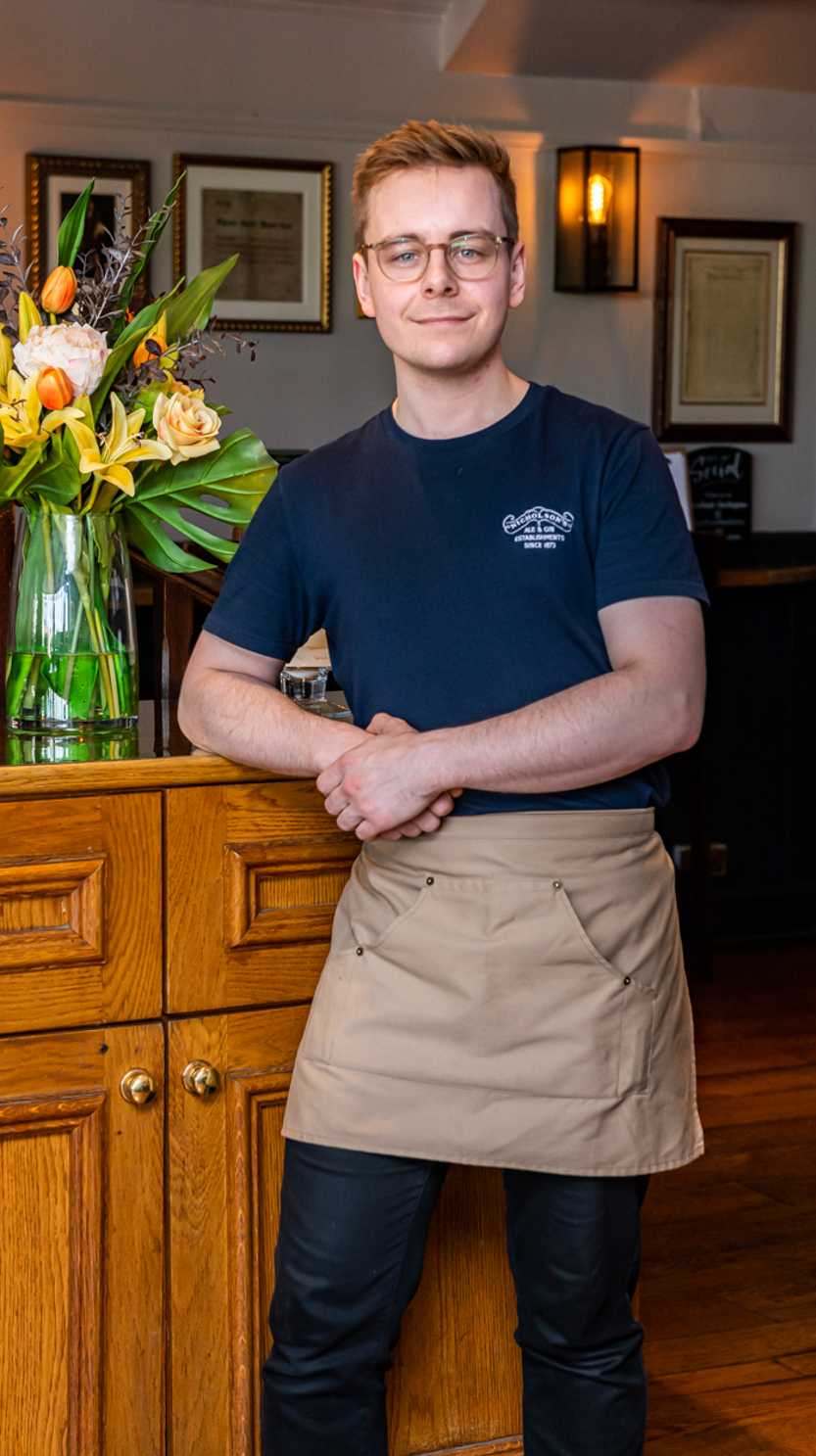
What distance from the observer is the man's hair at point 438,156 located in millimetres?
1749

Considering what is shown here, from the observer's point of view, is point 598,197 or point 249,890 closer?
point 249,890

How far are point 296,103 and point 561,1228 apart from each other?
3772 mm

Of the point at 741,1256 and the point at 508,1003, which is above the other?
the point at 508,1003

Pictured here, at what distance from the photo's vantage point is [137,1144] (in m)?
1.88

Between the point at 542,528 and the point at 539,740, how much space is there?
0.22 meters

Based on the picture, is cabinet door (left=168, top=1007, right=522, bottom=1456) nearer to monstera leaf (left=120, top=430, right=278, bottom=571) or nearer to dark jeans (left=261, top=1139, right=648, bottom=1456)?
dark jeans (left=261, top=1139, right=648, bottom=1456)

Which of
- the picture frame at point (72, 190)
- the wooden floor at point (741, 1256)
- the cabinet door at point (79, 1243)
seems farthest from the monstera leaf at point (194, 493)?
the picture frame at point (72, 190)

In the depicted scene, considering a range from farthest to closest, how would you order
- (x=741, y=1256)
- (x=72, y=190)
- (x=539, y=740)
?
1. (x=72, y=190)
2. (x=741, y=1256)
3. (x=539, y=740)

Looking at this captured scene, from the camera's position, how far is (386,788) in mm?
1703

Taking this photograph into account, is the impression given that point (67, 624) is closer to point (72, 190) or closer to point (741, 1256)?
point (741, 1256)

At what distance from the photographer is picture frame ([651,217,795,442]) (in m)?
5.20

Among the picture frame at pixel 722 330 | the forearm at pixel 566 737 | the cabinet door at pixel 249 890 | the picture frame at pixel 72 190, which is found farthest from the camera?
the picture frame at pixel 722 330

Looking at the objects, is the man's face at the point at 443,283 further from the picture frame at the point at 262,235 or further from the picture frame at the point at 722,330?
the picture frame at the point at 722,330

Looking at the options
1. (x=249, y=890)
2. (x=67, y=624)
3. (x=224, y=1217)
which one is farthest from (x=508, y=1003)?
(x=67, y=624)
